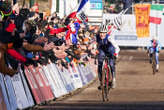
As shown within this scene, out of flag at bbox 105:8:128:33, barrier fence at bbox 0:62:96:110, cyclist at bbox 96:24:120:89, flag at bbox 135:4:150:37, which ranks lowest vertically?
flag at bbox 135:4:150:37

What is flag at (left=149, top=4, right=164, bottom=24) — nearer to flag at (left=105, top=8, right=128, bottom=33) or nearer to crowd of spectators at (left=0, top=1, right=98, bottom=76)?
crowd of spectators at (left=0, top=1, right=98, bottom=76)

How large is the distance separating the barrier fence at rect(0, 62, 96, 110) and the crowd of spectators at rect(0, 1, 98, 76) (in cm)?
32

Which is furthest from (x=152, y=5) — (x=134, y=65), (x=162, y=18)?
(x=134, y=65)

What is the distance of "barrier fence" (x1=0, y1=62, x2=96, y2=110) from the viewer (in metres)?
15.3

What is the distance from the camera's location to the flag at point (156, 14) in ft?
200

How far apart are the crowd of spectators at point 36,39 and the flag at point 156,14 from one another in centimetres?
2736

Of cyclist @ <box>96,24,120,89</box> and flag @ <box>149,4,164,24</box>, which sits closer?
cyclist @ <box>96,24,120,89</box>

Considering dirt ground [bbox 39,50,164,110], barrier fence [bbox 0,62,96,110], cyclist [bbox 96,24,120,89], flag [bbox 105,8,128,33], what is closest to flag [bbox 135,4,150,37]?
dirt ground [bbox 39,50,164,110]

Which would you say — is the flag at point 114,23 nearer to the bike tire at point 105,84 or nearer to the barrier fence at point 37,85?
the bike tire at point 105,84

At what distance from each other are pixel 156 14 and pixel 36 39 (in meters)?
50.5

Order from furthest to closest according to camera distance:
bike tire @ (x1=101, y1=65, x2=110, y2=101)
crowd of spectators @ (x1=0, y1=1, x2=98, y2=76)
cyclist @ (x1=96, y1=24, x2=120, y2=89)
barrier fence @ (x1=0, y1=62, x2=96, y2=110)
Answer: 1. cyclist @ (x1=96, y1=24, x2=120, y2=89)
2. bike tire @ (x1=101, y1=65, x2=110, y2=101)
3. barrier fence @ (x1=0, y1=62, x2=96, y2=110)
4. crowd of spectators @ (x1=0, y1=1, x2=98, y2=76)

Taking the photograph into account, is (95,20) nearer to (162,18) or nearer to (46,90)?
(162,18)

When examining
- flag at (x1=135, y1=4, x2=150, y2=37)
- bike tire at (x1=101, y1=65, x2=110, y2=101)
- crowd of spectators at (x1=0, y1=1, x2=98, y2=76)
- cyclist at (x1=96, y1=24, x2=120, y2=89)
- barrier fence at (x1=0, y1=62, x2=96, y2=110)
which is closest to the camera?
crowd of spectators at (x1=0, y1=1, x2=98, y2=76)

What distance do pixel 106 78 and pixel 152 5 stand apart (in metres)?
41.0
